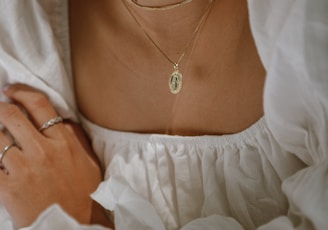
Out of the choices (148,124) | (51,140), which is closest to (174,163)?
(148,124)

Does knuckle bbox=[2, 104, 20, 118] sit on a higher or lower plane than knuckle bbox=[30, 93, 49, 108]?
lower

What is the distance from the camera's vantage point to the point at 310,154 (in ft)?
1.74

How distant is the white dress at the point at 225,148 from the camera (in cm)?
48

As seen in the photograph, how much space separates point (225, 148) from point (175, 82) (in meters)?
0.11

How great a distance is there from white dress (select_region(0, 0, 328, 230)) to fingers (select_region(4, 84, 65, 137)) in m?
0.01

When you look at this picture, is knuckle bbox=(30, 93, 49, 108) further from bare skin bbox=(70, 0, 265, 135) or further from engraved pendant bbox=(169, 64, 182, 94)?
engraved pendant bbox=(169, 64, 182, 94)

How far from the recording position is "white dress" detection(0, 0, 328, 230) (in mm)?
478

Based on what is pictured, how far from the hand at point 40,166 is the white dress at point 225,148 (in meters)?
0.02

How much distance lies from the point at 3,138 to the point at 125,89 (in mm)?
176

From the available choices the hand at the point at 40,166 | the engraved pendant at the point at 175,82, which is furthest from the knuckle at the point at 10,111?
the engraved pendant at the point at 175,82

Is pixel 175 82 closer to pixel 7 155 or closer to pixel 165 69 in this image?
pixel 165 69

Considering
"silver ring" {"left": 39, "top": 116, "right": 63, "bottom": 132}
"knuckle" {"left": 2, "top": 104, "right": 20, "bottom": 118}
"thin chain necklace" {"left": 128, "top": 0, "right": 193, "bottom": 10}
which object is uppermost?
"thin chain necklace" {"left": 128, "top": 0, "right": 193, "bottom": 10}

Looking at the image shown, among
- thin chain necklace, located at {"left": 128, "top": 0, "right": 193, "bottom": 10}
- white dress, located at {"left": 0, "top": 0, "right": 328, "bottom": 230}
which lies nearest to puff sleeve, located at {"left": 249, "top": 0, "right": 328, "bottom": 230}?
white dress, located at {"left": 0, "top": 0, "right": 328, "bottom": 230}

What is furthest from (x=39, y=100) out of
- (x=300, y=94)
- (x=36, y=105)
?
(x=300, y=94)
